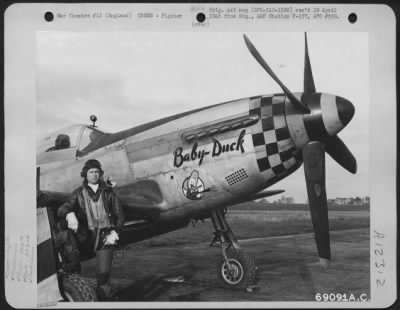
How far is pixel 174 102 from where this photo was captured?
3.11 m

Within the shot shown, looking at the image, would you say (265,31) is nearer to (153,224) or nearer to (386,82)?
(386,82)

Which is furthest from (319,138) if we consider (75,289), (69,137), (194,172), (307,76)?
(75,289)

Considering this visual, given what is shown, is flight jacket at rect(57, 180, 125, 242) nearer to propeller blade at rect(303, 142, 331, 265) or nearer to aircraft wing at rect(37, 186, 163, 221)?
→ aircraft wing at rect(37, 186, 163, 221)

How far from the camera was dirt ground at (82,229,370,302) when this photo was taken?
3.13 m

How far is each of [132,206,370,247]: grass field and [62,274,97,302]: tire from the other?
375 millimetres

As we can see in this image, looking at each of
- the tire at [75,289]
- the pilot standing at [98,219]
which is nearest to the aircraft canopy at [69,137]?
the pilot standing at [98,219]

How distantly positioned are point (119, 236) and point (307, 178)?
115 cm

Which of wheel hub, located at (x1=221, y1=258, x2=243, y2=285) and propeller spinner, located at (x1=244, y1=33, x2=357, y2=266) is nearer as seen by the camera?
propeller spinner, located at (x1=244, y1=33, x2=357, y2=266)

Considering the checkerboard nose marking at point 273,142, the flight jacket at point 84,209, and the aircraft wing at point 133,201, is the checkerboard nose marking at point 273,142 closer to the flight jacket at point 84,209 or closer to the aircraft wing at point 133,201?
the aircraft wing at point 133,201

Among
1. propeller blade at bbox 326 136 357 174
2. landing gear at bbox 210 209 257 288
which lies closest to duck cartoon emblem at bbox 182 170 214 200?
landing gear at bbox 210 209 257 288

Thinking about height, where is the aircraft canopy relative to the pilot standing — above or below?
above

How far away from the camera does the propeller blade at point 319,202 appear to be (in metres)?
3.07

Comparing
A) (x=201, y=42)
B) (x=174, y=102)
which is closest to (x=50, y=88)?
(x=174, y=102)

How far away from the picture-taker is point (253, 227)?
312cm
